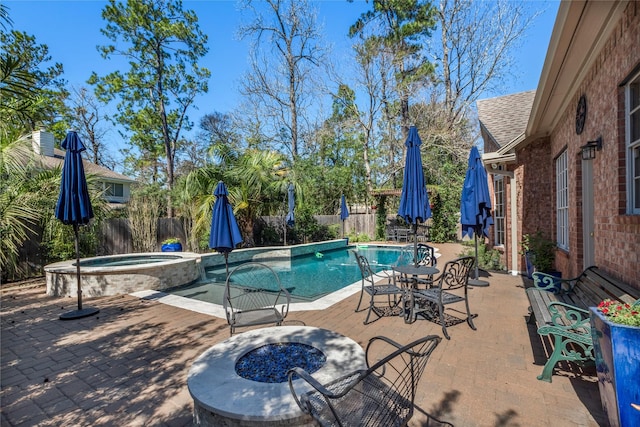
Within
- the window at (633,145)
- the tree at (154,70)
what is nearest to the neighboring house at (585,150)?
the window at (633,145)

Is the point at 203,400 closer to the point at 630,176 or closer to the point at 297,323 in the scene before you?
the point at 297,323

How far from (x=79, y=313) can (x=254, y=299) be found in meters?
3.01

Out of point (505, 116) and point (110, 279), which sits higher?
point (505, 116)

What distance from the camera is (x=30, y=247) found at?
8.70 m

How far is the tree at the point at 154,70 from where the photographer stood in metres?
19.2

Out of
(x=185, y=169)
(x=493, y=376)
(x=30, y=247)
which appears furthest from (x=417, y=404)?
(x=185, y=169)

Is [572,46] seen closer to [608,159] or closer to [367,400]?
[608,159]

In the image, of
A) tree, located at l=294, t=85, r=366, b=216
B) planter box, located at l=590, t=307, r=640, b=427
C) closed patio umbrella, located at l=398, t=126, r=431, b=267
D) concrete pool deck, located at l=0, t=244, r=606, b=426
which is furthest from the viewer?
tree, located at l=294, t=85, r=366, b=216

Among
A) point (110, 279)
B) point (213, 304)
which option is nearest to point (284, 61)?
point (110, 279)

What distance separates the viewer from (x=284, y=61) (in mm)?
22609

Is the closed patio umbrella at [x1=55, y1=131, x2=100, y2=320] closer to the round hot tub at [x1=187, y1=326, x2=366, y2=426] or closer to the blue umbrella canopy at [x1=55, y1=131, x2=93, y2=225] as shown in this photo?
the blue umbrella canopy at [x1=55, y1=131, x2=93, y2=225]

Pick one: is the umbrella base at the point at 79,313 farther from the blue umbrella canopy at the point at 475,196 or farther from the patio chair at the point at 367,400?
the blue umbrella canopy at the point at 475,196

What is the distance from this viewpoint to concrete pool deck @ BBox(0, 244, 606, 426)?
8.59 ft

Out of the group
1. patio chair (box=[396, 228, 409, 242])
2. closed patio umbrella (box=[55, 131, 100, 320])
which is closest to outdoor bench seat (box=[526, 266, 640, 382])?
closed patio umbrella (box=[55, 131, 100, 320])
